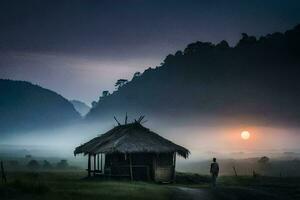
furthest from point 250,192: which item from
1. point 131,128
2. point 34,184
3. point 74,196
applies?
point 131,128

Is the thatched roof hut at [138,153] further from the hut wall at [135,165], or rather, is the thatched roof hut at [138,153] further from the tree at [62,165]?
the tree at [62,165]

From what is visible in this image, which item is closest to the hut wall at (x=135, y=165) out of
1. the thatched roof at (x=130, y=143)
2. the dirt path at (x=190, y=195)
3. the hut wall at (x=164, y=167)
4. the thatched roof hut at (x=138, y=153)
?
the thatched roof hut at (x=138, y=153)

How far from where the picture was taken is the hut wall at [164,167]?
47688mm

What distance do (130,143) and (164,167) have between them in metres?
4.66

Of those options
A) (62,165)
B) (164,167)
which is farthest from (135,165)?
(62,165)

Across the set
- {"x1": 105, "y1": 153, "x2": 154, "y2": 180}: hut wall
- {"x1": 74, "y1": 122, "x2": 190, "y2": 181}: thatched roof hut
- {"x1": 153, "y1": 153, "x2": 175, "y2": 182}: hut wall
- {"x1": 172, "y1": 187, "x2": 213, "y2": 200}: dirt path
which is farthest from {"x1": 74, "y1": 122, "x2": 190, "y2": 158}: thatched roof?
{"x1": 172, "y1": 187, "x2": 213, "y2": 200}: dirt path

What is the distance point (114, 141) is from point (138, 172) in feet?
13.3

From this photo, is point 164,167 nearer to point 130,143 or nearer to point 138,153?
point 138,153

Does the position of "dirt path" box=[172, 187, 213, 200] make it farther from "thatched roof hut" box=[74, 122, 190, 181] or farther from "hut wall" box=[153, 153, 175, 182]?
"hut wall" box=[153, 153, 175, 182]

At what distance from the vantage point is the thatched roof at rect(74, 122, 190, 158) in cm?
4516

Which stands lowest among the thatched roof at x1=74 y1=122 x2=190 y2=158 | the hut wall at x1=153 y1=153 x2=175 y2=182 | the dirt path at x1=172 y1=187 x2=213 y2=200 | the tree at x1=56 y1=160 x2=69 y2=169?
the tree at x1=56 y1=160 x2=69 y2=169

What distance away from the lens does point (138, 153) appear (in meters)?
48.0

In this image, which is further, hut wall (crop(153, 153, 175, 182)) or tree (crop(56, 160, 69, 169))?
tree (crop(56, 160, 69, 169))

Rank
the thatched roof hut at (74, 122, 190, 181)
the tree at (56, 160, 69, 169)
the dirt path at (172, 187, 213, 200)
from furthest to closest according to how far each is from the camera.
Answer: the tree at (56, 160, 69, 169)
the thatched roof hut at (74, 122, 190, 181)
the dirt path at (172, 187, 213, 200)
